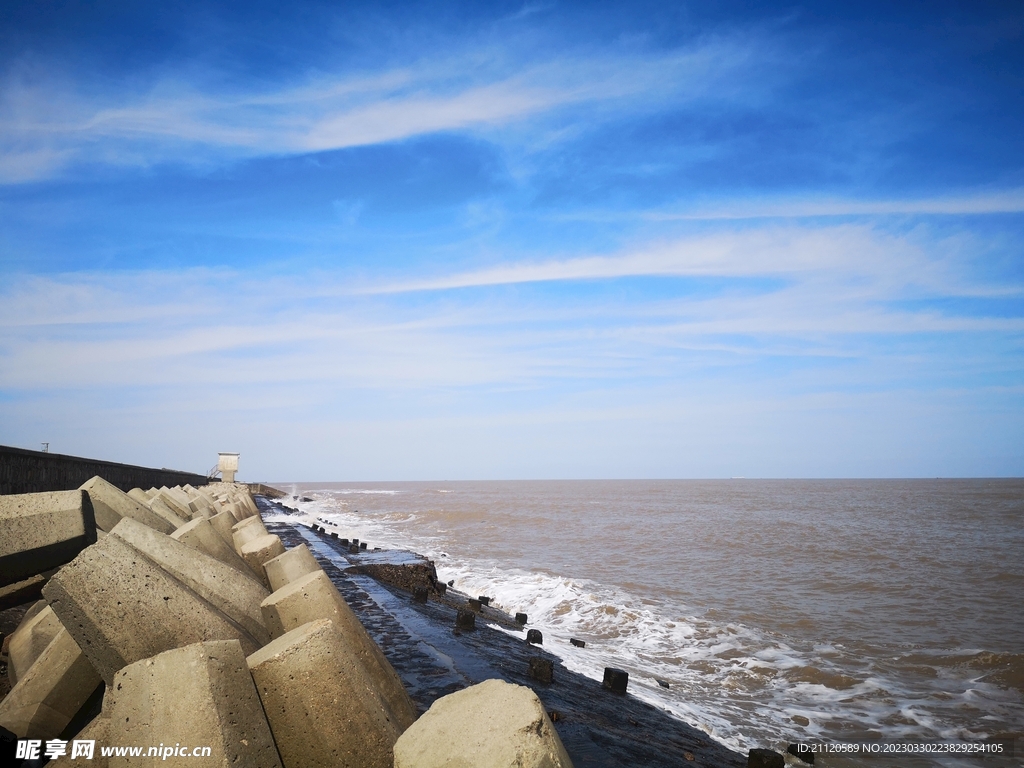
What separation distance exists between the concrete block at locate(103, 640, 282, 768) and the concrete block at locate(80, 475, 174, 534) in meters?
3.39

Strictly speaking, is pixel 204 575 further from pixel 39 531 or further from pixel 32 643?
pixel 32 643

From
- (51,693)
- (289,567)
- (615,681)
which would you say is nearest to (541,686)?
(615,681)

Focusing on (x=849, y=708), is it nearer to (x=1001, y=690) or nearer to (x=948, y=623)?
(x=1001, y=690)

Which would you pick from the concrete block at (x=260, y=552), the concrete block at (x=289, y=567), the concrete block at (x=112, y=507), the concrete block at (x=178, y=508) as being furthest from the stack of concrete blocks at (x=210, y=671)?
the concrete block at (x=178, y=508)

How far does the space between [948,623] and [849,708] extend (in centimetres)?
619

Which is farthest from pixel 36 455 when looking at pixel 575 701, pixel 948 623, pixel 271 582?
pixel 948 623

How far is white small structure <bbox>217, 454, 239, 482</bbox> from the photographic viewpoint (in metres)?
40.6

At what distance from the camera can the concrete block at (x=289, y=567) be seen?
448cm

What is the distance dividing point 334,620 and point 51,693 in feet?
4.86

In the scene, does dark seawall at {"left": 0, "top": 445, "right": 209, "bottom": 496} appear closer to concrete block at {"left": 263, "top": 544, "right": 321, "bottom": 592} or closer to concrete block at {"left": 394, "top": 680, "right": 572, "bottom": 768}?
concrete block at {"left": 263, "top": 544, "right": 321, "bottom": 592}

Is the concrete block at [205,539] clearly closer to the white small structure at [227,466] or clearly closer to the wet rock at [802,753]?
the wet rock at [802,753]

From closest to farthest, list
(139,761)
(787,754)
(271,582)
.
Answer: (139,761) < (271,582) < (787,754)

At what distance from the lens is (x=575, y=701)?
16.0 ft

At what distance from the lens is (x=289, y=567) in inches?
178
